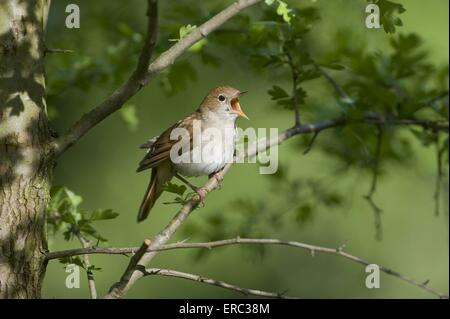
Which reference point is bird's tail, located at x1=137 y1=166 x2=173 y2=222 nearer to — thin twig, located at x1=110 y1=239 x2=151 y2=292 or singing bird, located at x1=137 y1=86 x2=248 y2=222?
singing bird, located at x1=137 y1=86 x2=248 y2=222

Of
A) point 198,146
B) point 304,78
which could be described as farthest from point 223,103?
point 304,78

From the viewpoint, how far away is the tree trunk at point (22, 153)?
7.75 feet

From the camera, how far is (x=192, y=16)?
4047mm

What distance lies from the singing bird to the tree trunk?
1.42 metres

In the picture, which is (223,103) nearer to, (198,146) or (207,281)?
(198,146)

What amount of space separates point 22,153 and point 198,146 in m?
1.79

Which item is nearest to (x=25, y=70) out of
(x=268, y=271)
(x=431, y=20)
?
(x=431, y=20)

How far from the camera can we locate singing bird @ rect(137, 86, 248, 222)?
13.2 feet

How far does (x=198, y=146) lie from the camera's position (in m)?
4.14

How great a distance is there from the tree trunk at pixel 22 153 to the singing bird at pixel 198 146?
142cm

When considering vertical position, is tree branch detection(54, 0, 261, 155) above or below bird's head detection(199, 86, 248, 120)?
below

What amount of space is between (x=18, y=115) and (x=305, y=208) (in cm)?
249

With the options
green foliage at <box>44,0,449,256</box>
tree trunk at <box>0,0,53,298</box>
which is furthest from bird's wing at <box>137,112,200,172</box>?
tree trunk at <box>0,0,53,298</box>

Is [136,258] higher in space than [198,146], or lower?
lower
